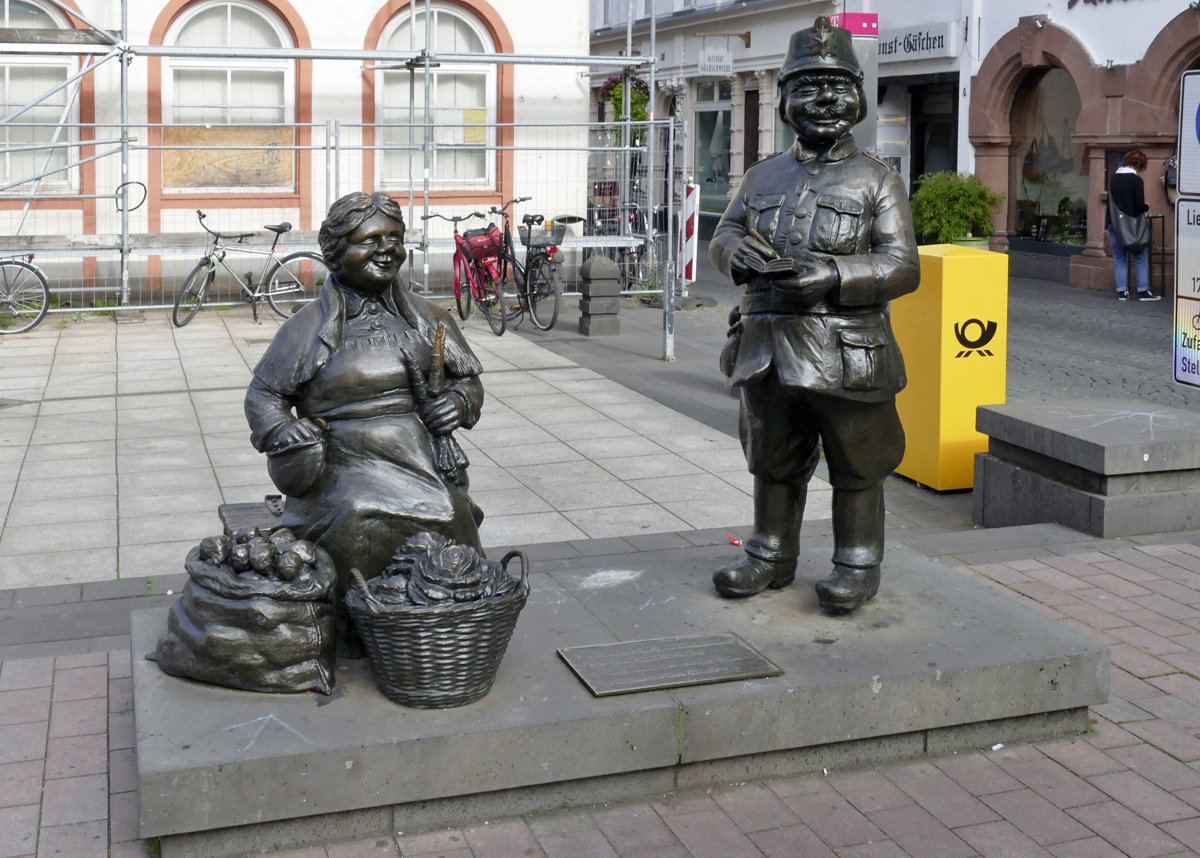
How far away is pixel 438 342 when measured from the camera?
178 inches

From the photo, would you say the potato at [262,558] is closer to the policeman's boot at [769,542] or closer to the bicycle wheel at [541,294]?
the policeman's boot at [769,542]

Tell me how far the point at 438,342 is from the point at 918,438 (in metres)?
4.23

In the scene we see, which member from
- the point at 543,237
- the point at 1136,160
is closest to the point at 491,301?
the point at 543,237

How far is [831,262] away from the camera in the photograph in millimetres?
4559

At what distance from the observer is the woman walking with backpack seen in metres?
16.7

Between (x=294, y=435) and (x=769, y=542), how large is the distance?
5.80 ft

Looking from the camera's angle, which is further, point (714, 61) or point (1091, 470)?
point (714, 61)

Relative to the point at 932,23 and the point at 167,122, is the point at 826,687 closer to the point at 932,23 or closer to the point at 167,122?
the point at 167,122

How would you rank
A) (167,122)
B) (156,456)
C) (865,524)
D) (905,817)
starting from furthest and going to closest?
(167,122) < (156,456) < (865,524) < (905,817)

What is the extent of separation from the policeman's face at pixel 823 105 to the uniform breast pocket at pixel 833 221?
212mm

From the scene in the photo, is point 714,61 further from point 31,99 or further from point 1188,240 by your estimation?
point 1188,240

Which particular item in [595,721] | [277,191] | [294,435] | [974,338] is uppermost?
[277,191]

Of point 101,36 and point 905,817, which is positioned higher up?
point 101,36

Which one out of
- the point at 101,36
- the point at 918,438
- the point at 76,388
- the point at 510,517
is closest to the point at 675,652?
the point at 510,517
